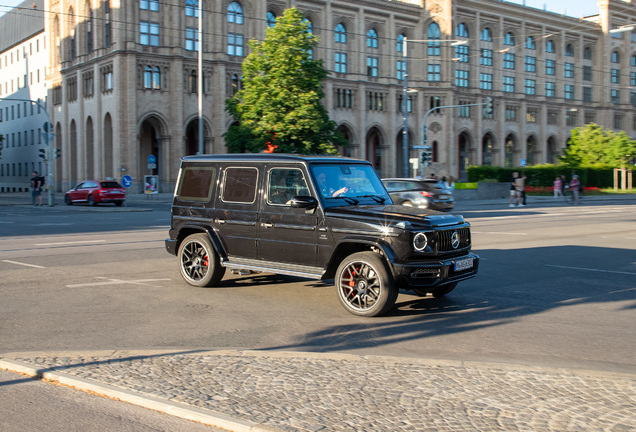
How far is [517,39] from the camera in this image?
267 ft

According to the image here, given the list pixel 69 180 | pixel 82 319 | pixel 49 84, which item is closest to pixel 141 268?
pixel 82 319

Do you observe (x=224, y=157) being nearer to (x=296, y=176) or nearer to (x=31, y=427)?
(x=296, y=176)

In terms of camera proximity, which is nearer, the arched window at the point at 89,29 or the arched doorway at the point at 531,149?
the arched window at the point at 89,29

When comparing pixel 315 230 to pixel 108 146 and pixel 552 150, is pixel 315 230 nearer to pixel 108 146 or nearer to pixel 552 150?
pixel 108 146

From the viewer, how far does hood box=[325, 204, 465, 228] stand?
7219mm

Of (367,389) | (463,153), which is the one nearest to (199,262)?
(367,389)

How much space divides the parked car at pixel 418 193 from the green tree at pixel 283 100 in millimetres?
8348

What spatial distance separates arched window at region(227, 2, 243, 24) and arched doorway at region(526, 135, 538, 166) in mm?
43634

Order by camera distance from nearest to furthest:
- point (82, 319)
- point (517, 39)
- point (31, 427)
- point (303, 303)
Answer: point (31, 427)
point (82, 319)
point (303, 303)
point (517, 39)

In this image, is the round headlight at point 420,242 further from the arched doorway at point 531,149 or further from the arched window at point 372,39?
the arched doorway at point 531,149

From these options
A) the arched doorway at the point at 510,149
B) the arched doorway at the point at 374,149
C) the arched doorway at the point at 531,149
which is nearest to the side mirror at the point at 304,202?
the arched doorway at the point at 374,149

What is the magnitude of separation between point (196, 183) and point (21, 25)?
8467 centimetres

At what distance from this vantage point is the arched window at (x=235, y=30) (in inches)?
2263

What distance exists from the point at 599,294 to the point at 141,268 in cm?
713
